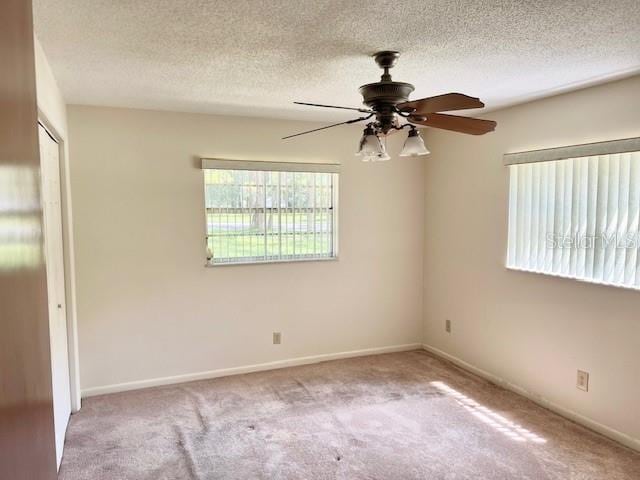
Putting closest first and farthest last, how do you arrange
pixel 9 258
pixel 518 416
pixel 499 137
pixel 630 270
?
1. pixel 9 258
2. pixel 630 270
3. pixel 518 416
4. pixel 499 137

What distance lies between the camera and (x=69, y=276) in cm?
312

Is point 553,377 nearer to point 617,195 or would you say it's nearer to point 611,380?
point 611,380

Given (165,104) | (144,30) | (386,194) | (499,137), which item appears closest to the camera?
(144,30)

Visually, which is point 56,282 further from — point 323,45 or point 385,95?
point 385,95

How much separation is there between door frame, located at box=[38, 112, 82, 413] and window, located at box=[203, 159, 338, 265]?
1.03m

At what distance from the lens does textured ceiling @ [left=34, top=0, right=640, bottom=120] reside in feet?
5.65

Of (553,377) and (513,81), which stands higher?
(513,81)

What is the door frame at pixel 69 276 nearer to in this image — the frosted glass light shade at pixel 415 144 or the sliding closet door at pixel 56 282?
the sliding closet door at pixel 56 282

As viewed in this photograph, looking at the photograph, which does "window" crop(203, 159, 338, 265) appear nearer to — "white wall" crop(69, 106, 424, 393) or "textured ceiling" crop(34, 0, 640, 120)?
"white wall" crop(69, 106, 424, 393)

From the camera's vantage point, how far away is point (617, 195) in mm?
2699

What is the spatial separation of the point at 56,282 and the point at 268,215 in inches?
69.2

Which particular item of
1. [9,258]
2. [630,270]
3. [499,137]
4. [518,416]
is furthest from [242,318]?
[9,258]

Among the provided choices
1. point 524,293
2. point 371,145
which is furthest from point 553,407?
point 371,145

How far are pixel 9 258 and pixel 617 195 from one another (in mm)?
3120
